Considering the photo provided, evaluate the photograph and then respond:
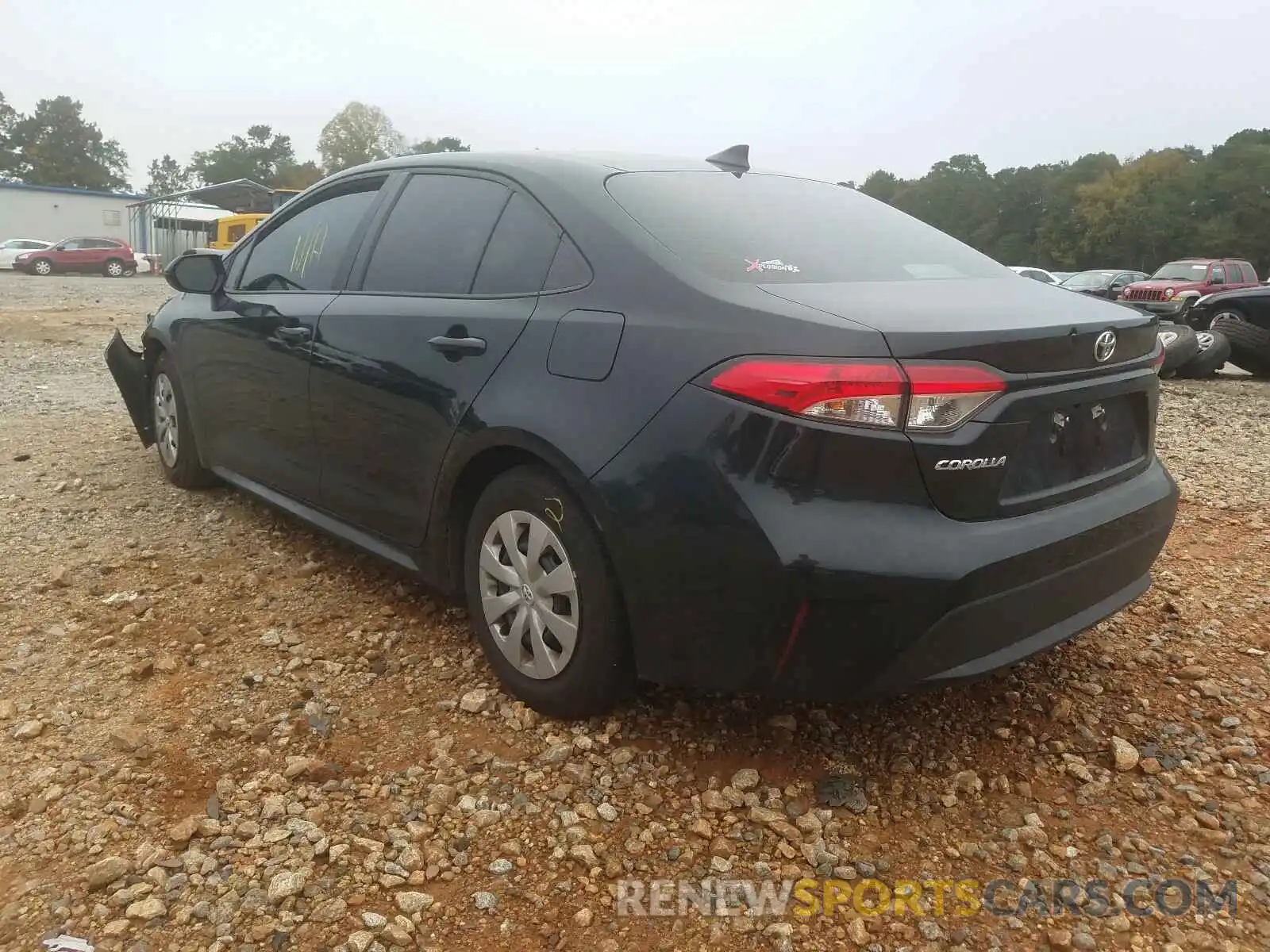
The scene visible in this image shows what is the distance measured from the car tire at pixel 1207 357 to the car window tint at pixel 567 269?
880cm

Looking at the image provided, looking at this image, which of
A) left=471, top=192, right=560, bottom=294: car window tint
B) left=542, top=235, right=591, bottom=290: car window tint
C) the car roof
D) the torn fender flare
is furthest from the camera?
the torn fender flare

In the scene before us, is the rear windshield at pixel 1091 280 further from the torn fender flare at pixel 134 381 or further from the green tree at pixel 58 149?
the green tree at pixel 58 149

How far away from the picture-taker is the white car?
109ft

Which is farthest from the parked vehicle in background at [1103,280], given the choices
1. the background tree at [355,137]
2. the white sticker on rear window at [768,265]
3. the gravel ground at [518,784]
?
the background tree at [355,137]

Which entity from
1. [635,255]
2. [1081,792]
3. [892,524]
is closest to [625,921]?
[892,524]

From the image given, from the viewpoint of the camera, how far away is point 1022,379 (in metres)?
2.13

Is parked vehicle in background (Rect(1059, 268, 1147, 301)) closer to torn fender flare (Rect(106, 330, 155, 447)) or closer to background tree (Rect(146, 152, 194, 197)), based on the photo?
torn fender flare (Rect(106, 330, 155, 447))

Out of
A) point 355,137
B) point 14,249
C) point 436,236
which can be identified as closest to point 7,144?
point 355,137

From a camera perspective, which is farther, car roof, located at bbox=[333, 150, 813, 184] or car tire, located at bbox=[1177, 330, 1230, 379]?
car tire, located at bbox=[1177, 330, 1230, 379]

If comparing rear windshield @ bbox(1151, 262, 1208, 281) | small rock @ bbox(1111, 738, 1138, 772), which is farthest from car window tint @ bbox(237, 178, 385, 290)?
rear windshield @ bbox(1151, 262, 1208, 281)

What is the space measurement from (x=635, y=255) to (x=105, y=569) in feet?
8.39

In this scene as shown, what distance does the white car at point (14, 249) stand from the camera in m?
33.3

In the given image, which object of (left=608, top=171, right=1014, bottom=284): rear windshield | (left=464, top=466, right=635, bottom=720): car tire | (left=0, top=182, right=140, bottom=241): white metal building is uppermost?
(left=0, top=182, right=140, bottom=241): white metal building

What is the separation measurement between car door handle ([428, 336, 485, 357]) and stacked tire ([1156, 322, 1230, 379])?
844 centimetres
